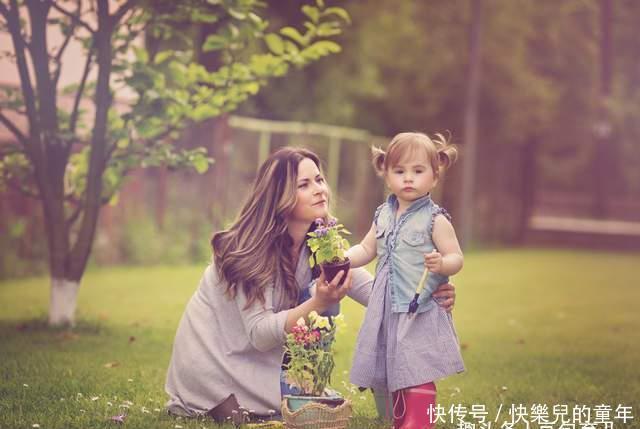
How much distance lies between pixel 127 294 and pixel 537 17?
598 inches

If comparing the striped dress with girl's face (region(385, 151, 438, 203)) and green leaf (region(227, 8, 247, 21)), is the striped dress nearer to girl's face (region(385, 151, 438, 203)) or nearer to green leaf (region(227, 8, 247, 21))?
girl's face (region(385, 151, 438, 203))

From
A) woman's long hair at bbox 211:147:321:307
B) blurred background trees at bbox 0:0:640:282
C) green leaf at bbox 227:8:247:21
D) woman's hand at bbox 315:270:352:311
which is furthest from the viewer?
blurred background trees at bbox 0:0:640:282

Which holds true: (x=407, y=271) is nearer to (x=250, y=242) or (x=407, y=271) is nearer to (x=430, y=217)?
(x=430, y=217)

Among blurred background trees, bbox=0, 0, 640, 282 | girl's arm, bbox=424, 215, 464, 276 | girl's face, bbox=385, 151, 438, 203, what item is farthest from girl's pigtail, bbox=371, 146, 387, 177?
blurred background trees, bbox=0, 0, 640, 282

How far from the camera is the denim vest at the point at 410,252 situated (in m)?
4.31

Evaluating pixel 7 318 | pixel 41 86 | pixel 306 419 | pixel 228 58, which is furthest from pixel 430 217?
pixel 7 318

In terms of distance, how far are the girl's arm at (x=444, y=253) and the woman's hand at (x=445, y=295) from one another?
81mm

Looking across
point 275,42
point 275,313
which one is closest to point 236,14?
point 275,42

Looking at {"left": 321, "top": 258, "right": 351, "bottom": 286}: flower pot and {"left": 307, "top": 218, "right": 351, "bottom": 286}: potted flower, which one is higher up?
{"left": 307, "top": 218, "right": 351, "bottom": 286}: potted flower

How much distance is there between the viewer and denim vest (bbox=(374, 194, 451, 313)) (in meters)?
4.31

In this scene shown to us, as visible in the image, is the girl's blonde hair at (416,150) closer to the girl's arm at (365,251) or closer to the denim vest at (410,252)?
the denim vest at (410,252)

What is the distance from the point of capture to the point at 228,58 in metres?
7.27

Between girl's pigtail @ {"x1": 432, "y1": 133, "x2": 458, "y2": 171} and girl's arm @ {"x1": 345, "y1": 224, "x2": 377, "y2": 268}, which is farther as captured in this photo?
girl's arm @ {"x1": 345, "y1": 224, "x2": 377, "y2": 268}

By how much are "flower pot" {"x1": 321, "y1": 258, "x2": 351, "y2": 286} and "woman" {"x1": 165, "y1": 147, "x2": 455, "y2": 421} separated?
30 cm
